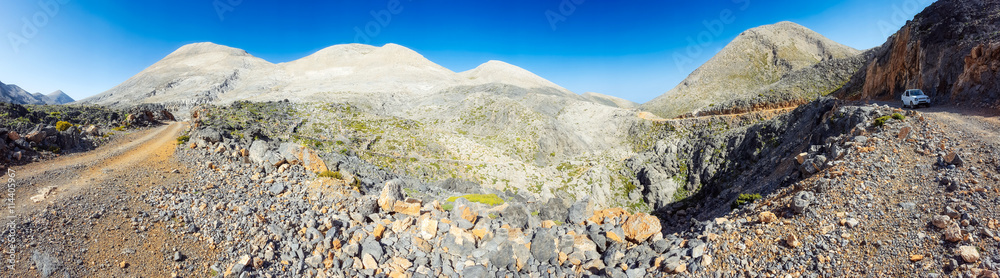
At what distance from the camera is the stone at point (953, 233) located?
7.94 meters

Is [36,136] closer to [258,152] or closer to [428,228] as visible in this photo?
[258,152]

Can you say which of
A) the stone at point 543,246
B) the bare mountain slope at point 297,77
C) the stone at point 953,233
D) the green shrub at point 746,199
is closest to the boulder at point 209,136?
the stone at point 543,246

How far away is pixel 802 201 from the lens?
435 inches

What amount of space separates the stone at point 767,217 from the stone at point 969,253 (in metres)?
3.84

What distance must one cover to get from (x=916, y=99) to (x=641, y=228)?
20010mm

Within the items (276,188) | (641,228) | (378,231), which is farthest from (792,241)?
(276,188)

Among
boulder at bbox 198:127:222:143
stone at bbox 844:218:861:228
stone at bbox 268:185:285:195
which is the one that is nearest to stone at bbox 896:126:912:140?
stone at bbox 844:218:861:228

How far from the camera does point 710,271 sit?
10.2 m

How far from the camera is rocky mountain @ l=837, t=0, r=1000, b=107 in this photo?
17.3 m

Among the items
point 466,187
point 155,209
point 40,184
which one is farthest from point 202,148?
point 466,187

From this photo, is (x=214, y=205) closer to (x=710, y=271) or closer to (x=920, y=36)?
(x=710, y=271)

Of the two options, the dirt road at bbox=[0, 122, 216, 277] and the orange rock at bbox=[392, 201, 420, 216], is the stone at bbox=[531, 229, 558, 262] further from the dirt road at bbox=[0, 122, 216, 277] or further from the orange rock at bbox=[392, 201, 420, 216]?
the dirt road at bbox=[0, 122, 216, 277]

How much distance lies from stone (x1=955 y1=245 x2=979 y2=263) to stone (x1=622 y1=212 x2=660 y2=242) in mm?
6669

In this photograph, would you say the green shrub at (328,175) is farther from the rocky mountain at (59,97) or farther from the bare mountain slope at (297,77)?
the rocky mountain at (59,97)
